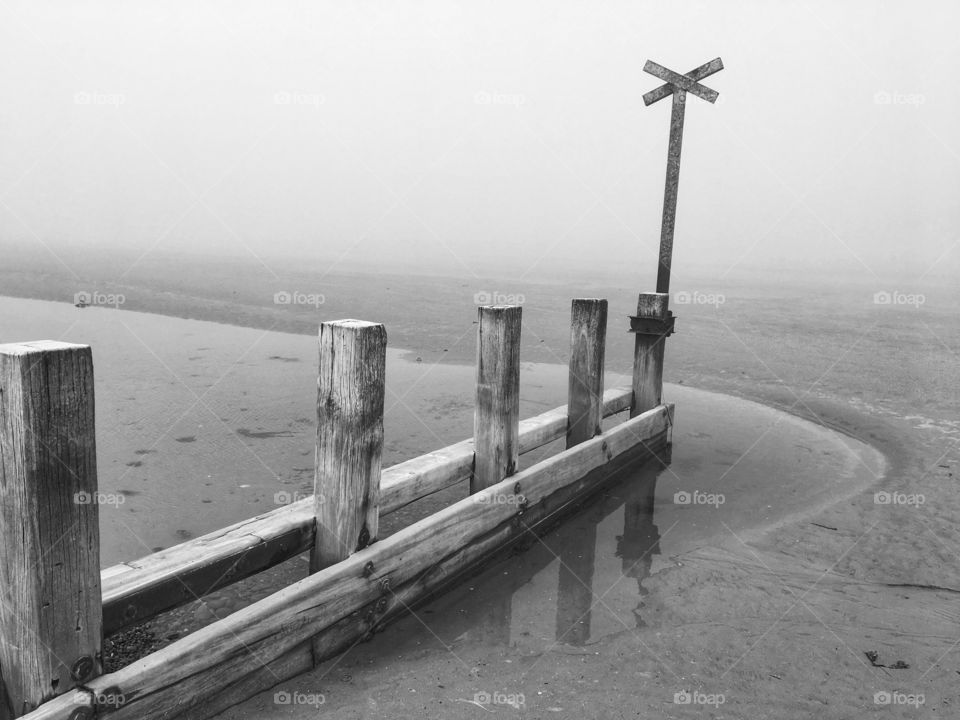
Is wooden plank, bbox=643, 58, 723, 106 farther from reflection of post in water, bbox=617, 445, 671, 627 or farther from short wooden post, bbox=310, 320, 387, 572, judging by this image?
short wooden post, bbox=310, 320, 387, 572

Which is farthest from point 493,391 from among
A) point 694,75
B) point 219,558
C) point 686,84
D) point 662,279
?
point 694,75

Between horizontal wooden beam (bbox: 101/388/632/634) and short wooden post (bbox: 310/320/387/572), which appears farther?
short wooden post (bbox: 310/320/387/572)

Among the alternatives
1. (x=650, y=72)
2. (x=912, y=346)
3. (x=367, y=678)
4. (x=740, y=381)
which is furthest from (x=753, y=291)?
(x=367, y=678)

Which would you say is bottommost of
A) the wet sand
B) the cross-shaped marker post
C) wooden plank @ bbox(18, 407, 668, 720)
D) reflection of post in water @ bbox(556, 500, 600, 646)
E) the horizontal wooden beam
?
reflection of post in water @ bbox(556, 500, 600, 646)

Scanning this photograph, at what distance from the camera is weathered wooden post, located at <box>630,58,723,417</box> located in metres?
7.13

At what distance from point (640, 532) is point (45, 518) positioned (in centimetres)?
418

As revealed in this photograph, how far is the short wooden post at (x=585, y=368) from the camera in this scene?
595 cm

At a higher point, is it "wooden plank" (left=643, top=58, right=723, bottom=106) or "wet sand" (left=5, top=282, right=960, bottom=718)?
"wooden plank" (left=643, top=58, right=723, bottom=106)

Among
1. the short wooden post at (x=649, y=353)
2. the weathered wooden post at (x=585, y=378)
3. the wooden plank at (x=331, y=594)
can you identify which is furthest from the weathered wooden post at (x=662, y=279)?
the wooden plank at (x=331, y=594)

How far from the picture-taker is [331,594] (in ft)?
11.2

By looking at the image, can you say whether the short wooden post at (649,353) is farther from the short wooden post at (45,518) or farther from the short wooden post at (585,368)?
the short wooden post at (45,518)

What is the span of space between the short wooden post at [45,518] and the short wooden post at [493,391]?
8.63 feet

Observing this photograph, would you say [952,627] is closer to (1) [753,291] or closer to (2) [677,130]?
(2) [677,130]

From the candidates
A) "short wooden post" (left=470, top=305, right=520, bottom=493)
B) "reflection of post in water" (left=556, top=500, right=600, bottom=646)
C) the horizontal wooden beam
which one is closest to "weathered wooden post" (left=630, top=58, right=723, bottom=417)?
"reflection of post in water" (left=556, top=500, right=600, bottom=646)
